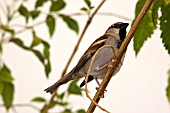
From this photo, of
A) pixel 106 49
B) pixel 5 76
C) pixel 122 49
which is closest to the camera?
pixel 122 49

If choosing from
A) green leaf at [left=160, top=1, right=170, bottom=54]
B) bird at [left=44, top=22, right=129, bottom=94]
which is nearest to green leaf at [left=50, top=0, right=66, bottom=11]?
bird at [left=44, top=22, right=129, bottom=94]

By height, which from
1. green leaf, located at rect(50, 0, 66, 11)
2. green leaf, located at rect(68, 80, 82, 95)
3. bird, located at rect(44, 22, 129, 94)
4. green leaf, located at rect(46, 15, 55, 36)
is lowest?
bird, located at rect(44, 22, 129, 94)

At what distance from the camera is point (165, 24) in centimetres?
21

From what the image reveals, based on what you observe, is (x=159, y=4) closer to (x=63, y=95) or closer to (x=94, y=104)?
(x=94, y=104)

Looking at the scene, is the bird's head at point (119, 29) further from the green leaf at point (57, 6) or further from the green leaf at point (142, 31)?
the green leaf at point (57, 6)

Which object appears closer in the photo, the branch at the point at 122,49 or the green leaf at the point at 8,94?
the branch at the point at 122,49

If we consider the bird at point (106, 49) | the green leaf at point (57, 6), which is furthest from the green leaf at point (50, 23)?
the bird at point (106, 49)

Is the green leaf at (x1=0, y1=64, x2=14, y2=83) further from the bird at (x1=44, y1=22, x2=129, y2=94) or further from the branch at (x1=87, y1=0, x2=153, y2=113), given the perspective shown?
the branch at (x1=87, y1=0, x2=153, y2=113)

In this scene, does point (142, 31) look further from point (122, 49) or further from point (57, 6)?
point (57, 6)

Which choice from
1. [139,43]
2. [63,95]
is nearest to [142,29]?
[139,43]

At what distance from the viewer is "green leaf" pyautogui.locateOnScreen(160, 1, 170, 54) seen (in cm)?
20

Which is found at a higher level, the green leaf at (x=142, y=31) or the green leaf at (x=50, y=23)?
the green leaf at (x=50, y=23)

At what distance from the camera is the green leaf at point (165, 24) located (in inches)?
7.9

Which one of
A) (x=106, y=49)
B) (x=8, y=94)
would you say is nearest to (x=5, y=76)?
(x=8, y=94)
